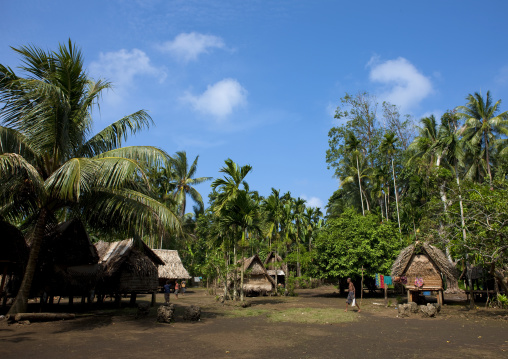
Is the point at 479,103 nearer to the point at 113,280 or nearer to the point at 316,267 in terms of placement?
the point at 316,267

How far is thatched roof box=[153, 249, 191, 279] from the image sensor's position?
2906 centimetres

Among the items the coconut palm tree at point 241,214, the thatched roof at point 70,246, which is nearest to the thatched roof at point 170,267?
the coconut palm tree at point 241,214

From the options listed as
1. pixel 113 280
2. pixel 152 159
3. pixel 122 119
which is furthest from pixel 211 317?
pixel 122 119

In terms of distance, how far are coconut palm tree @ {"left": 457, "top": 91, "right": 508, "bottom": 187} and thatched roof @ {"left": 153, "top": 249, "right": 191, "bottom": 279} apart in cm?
2538

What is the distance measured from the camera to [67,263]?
49.4 feet

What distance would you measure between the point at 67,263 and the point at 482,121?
101ft

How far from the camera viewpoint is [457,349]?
841cm

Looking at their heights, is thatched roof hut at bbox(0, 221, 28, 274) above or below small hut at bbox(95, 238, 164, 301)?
above

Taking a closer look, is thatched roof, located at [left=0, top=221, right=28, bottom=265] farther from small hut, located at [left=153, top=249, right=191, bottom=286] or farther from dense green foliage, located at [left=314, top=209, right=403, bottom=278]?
dense green foliage, located at [left=314, top=209, right=403, bottom=278]

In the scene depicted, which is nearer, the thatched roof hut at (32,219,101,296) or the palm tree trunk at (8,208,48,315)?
the palm tree trunk at (8,208,48,315)

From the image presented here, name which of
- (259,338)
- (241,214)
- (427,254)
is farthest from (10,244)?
(427,254)

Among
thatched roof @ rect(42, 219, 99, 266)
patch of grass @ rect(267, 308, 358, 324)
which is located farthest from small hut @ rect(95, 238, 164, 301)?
patch of grass @ rect(267, 308, 358, 324)

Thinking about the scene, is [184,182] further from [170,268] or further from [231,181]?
[231,181]

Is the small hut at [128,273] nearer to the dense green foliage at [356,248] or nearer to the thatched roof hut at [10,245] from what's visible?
the thatched roof hut at [10,245]
